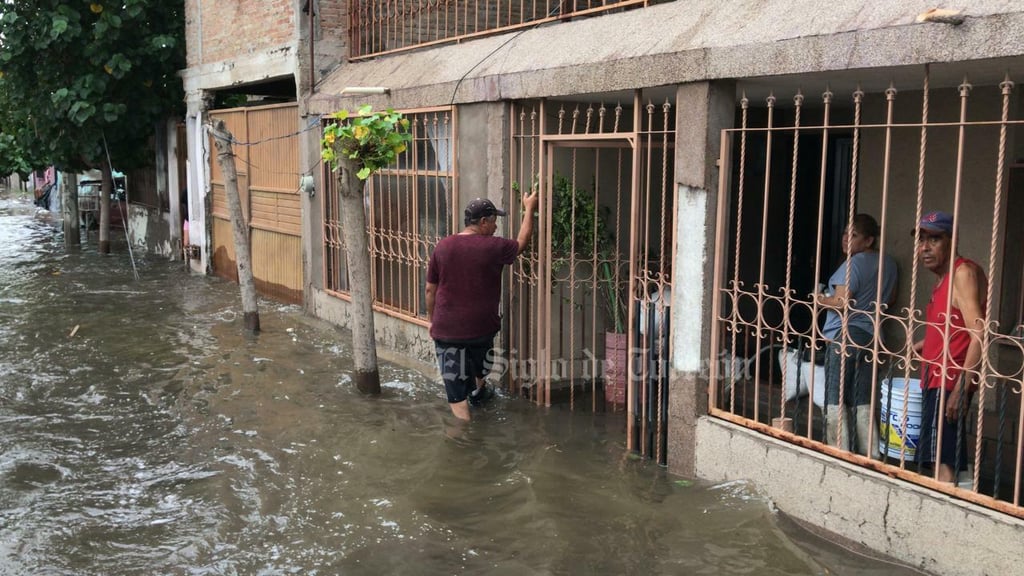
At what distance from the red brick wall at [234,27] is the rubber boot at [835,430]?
27.1 ft

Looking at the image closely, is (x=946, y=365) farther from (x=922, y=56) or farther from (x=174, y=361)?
(x=174, y=361)

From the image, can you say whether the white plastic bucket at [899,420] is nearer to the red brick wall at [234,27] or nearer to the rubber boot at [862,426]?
the rubber boot at [862,426]

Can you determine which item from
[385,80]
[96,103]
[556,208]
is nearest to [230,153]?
[385,80]

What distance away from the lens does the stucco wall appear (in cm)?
391

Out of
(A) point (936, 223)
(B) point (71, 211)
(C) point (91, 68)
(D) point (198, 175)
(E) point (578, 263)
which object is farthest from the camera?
(B) point (71, 211)

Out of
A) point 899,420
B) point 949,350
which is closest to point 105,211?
point 899,420

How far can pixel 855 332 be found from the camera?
5.40 metres

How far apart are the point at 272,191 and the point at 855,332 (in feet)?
29.3

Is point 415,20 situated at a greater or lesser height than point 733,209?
greater

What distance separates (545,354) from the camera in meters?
7.20

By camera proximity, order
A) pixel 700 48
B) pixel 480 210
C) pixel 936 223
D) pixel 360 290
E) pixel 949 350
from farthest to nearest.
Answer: pixel 360 290 < pixel 480 210 < pixel 700 48 < pixel 936 223 < pixel 949 350

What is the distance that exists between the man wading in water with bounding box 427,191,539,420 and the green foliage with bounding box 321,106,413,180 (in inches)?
36.3

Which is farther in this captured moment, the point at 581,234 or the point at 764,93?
the point at 581,234

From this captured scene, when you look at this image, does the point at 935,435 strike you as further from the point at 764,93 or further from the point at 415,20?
the point at 415,20
